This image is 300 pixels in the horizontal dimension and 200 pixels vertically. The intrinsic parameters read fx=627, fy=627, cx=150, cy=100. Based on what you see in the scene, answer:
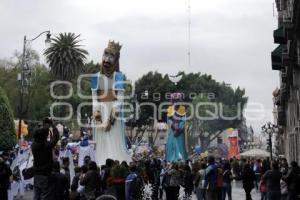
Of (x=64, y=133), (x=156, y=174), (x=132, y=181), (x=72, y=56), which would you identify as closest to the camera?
(x=132, y=181)

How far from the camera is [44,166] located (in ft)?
30.6

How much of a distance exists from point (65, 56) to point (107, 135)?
46705mm

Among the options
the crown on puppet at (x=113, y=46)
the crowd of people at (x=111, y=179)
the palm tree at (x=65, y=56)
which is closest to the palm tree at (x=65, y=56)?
the palm tree at (x=65, y=56)

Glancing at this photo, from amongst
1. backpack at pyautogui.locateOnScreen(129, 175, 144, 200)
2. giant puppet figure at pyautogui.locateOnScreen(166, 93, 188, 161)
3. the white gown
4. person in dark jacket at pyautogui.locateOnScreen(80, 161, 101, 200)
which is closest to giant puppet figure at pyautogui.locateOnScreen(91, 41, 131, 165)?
the white gown

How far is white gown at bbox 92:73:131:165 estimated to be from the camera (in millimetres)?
34594

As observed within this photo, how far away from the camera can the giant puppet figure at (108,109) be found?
113 feet

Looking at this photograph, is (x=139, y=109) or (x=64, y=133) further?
(x=139, y=109)

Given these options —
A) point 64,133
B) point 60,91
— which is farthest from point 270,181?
point 60,91

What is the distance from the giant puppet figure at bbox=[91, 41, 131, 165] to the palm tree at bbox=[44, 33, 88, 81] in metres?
46.2

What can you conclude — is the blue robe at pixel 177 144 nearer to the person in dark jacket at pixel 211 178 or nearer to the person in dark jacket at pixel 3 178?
the person in dark jacket at pixel 211 178

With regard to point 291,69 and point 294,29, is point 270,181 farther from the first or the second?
point 291,69

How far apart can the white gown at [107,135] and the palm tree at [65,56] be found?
46.3 metres

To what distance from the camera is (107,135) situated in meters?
34.8

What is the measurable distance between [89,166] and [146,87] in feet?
245
